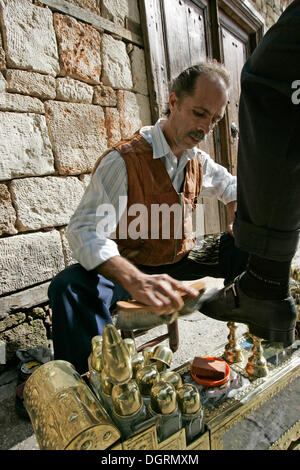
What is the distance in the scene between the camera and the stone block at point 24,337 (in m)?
1.96

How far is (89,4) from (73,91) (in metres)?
0.72

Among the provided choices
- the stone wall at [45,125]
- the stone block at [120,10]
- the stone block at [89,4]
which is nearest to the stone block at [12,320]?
the stone wall at [45,125]

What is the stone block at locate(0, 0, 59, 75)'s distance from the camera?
190cm

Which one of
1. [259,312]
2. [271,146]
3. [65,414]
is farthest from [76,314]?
[271,146]

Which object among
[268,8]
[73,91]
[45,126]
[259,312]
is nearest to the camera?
[259,312]

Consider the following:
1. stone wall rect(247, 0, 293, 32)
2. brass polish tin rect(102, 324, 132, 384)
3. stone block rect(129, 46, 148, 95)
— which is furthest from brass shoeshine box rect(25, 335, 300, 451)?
stone wall rect(247, 0, 293, 32)

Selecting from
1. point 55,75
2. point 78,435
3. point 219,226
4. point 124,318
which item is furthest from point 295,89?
point 219,226

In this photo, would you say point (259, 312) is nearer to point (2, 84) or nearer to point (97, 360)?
point (97, 360)

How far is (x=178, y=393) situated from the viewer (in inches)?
34.1

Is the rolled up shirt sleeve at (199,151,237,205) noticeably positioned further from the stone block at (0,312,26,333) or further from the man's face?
the stone block at (0,312,26,333)

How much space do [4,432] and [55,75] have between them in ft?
7.15

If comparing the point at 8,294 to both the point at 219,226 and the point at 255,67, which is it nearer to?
the point at 255,67

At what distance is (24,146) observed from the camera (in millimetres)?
2004

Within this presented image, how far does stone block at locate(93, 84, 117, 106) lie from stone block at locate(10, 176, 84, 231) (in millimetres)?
675
